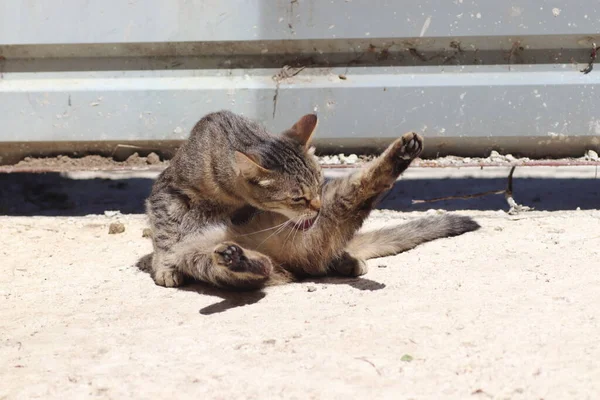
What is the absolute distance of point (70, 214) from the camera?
5.15 meters

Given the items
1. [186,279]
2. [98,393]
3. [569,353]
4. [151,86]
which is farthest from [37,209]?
[569,353]

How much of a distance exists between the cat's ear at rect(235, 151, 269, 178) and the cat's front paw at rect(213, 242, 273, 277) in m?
0.46

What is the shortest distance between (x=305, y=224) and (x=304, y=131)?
518 mm

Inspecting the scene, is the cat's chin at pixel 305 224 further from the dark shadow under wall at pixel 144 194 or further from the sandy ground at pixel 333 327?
the dark shadow under wall at pixel 144 194

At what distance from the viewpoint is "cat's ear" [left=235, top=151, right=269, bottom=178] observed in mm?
3338

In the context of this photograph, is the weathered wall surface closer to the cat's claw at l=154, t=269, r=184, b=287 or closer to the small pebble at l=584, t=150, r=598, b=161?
the small pebble at l=584, t=150, r=598, b=161

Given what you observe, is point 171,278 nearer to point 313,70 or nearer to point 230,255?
point 230,255

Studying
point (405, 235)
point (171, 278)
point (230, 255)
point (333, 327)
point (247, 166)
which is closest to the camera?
point (333, 327)

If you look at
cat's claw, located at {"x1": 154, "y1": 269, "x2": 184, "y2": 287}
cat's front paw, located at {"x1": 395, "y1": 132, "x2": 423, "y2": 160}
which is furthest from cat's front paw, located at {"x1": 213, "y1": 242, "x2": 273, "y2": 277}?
cat's front paw, located at {"x1": 395, "y1": 132, "x2": 423, "y2": 160}

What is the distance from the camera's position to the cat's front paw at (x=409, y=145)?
3123 millimetres

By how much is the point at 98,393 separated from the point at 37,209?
343cm

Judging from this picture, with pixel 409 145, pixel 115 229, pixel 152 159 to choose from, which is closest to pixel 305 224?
pixel 409 145

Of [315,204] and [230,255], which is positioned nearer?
[230,255]

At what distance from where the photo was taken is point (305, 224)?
3451 mm
